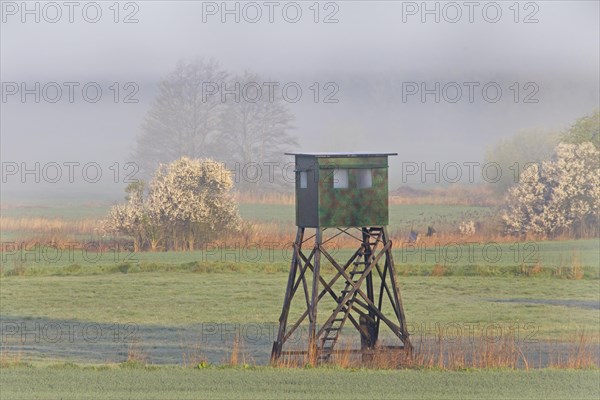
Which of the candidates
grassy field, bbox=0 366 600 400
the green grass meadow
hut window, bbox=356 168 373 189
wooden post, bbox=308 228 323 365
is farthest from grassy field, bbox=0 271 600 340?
grassy field, bbox=0 366 600 400

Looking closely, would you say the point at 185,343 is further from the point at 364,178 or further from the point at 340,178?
the point at 364,178

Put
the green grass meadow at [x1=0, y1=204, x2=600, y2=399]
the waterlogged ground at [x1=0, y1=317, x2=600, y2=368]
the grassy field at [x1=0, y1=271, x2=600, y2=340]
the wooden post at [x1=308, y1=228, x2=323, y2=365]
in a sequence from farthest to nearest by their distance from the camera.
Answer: the grassy field at [x1=0, y1=271, x2=600, y2=340]
the waterlogged ground at [x1=0, y1=317, x2=600, y2=368]
the wooden post at [x1=308, y1=228, x2=323, y2=365]
the green grass meadow at [x1=0, y1=204, x2=600, y2=399]

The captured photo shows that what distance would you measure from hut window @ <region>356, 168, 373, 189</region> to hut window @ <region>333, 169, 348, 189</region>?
293mm

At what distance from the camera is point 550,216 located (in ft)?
213

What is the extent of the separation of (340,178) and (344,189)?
267 millimetres

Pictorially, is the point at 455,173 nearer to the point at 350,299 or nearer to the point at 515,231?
the point at 515,231

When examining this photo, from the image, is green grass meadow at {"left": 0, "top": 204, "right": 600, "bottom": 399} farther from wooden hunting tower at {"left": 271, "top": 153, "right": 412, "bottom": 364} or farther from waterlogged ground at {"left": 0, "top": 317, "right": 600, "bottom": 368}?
wooden hunting tower at {"left": 271, "top": 153, "right": 412, "bottom": 364}

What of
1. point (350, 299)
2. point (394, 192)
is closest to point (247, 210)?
point (394, 192)

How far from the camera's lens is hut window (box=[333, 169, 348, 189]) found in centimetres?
3022

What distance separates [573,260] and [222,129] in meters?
24.4

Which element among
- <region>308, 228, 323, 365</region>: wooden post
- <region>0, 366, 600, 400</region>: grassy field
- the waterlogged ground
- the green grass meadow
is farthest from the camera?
the waterlogged ground

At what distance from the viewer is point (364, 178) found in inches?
1198

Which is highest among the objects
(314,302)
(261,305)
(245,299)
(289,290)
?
(289,290)

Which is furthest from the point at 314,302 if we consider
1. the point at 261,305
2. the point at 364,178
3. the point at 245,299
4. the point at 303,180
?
the point at 245,299
